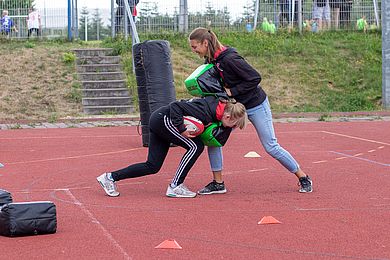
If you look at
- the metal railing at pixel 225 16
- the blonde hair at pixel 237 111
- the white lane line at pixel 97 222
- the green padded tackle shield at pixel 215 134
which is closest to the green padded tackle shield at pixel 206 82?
the blonde hair at pixel 237 111

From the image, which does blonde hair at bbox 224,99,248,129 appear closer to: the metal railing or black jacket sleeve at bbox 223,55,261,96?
black jacket sleeve at bbox 223,55,261,96

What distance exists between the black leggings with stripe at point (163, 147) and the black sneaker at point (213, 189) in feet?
1.14

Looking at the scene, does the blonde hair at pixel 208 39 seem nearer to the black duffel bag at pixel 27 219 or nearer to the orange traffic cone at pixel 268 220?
the orange traffic cone at pixel 268 220

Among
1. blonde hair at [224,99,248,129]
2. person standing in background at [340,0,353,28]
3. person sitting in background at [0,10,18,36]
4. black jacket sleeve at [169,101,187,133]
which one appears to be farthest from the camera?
person standing in background at [340,0,353,28]

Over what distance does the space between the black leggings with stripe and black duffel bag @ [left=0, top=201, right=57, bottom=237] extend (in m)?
2.09

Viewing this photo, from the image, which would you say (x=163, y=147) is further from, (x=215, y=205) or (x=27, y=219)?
(x=27, y=219)

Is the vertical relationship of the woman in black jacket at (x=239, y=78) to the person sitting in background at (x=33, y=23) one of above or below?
below

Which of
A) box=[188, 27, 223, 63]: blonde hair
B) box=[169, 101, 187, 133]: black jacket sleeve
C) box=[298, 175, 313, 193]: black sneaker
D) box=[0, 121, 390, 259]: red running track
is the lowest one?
box=[0, 121, 390, 259]: red running track

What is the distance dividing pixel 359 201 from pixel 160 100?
18.7 feet

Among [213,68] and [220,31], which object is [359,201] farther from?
[220,31]

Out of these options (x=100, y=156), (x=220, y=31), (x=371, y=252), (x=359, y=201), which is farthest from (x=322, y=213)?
(x=220, y=31)

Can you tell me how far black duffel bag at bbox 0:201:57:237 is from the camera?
692 cm

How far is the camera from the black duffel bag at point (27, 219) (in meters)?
6.92

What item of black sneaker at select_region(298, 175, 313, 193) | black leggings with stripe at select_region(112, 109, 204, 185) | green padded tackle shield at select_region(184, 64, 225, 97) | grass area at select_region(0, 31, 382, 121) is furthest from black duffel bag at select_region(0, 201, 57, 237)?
grass area at select_region(0, 31, 382, 121)
